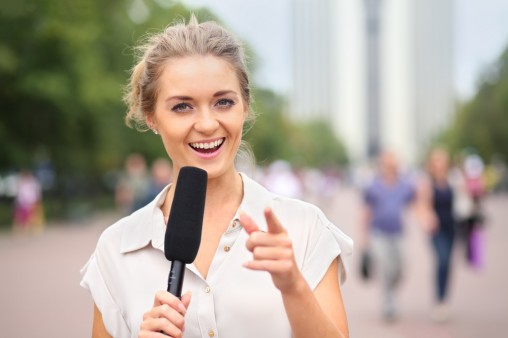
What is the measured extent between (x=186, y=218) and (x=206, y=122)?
0.32m

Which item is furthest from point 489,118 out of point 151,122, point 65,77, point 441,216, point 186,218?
point 186,218

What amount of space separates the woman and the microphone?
714cm

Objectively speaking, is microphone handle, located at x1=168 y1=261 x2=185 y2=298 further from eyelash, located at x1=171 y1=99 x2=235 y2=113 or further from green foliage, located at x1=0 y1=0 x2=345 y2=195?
green foliage, located at x1=0 y1=0 x2=345 y2=195

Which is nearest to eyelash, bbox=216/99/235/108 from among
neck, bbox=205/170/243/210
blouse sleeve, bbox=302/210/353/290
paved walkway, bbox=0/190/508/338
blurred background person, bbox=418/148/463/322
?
neck, bbox=205/170/243/210

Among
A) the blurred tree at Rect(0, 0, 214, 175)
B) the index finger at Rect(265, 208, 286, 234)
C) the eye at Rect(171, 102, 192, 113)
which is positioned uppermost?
the blurred tree at Rect(0, 0, 214, 175)

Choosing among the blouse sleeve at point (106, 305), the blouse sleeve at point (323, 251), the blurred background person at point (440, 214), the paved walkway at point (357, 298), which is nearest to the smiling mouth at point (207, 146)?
the blouse sleeve at point (323, 251)

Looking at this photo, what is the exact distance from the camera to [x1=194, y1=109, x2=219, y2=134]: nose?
2.29 meters

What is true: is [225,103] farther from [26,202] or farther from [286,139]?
[286,139]

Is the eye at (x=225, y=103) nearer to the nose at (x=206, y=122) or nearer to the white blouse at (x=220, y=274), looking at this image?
the nose at (x=206, y=122)

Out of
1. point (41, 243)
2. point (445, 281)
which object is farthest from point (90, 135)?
point (445, 281)

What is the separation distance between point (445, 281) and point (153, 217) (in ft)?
23.3

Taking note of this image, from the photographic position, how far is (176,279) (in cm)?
198

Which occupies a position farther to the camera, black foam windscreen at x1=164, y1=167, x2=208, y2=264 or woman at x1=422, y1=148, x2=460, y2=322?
woman at x1=422, y1=148, x2=460, y2=322

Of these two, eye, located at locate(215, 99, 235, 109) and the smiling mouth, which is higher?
eye, located at locate(215, 99, 235, 109)
